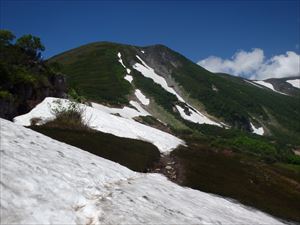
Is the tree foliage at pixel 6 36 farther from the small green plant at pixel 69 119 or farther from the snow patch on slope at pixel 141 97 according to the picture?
the snow patch on slope at pixel 141 97

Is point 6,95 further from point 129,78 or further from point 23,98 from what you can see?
point 129,78

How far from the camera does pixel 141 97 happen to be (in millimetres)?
161125

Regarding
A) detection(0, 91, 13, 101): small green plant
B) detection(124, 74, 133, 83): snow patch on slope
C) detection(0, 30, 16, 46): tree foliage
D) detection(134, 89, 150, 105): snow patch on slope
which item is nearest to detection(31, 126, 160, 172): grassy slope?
detection(0, 91, 13, 101): small green plant

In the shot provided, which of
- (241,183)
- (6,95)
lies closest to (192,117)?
(6,95)

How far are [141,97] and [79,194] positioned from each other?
480ft

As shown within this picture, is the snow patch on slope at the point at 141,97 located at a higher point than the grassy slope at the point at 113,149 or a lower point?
higher

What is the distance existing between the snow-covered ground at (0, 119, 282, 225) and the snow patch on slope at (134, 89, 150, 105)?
133 meters

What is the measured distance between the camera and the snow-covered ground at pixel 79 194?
13.1 meters

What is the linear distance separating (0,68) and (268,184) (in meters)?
36.6

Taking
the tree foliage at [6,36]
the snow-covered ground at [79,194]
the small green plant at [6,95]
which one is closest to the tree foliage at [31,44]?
the tree foliage at [6,36]

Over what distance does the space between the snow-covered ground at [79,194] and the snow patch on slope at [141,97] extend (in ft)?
437

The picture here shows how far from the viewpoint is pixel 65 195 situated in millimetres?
14664

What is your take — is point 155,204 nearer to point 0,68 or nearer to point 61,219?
point 61,219

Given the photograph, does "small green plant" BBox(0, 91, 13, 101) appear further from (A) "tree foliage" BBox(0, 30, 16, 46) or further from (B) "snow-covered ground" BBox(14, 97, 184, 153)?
(A) "tree foliage" BBox(0, 30, 16, 46)
